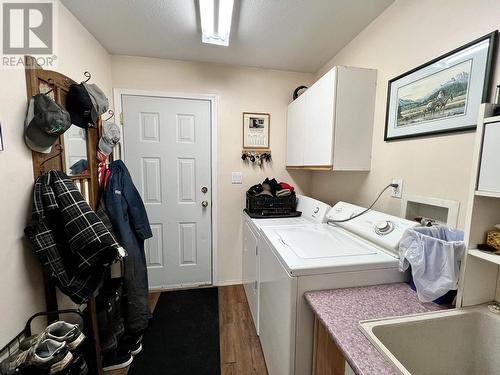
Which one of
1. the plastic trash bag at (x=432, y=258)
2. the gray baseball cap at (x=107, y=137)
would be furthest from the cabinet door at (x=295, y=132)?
the gray baseball cap at (x=107, y=137)

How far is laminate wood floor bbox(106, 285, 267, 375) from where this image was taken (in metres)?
1.53

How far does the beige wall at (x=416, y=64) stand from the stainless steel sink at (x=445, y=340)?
468 mm

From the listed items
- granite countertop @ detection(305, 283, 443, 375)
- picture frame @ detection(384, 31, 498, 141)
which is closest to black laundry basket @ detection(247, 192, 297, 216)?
picture frame @ detection(384, 31, 498, 141)

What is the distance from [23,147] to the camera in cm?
110

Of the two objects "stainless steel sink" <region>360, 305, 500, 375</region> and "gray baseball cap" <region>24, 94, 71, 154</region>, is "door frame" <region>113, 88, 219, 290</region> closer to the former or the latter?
"gray baseball cap" <region>24, 94, 71, 154</region>

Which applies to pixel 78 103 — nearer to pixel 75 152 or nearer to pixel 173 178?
pixel 75 152

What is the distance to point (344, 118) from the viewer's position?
1584 mm

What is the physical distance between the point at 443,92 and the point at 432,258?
2.78 ft

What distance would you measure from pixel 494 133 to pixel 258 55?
190cm

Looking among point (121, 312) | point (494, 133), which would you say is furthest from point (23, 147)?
point (494, 133)

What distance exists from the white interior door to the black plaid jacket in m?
1.15

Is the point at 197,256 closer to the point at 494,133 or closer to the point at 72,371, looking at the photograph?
the point at 72,371

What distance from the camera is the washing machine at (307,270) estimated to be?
3.44 feet

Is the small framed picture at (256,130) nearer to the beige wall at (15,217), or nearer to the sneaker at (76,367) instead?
the beige wall at (15,217)
